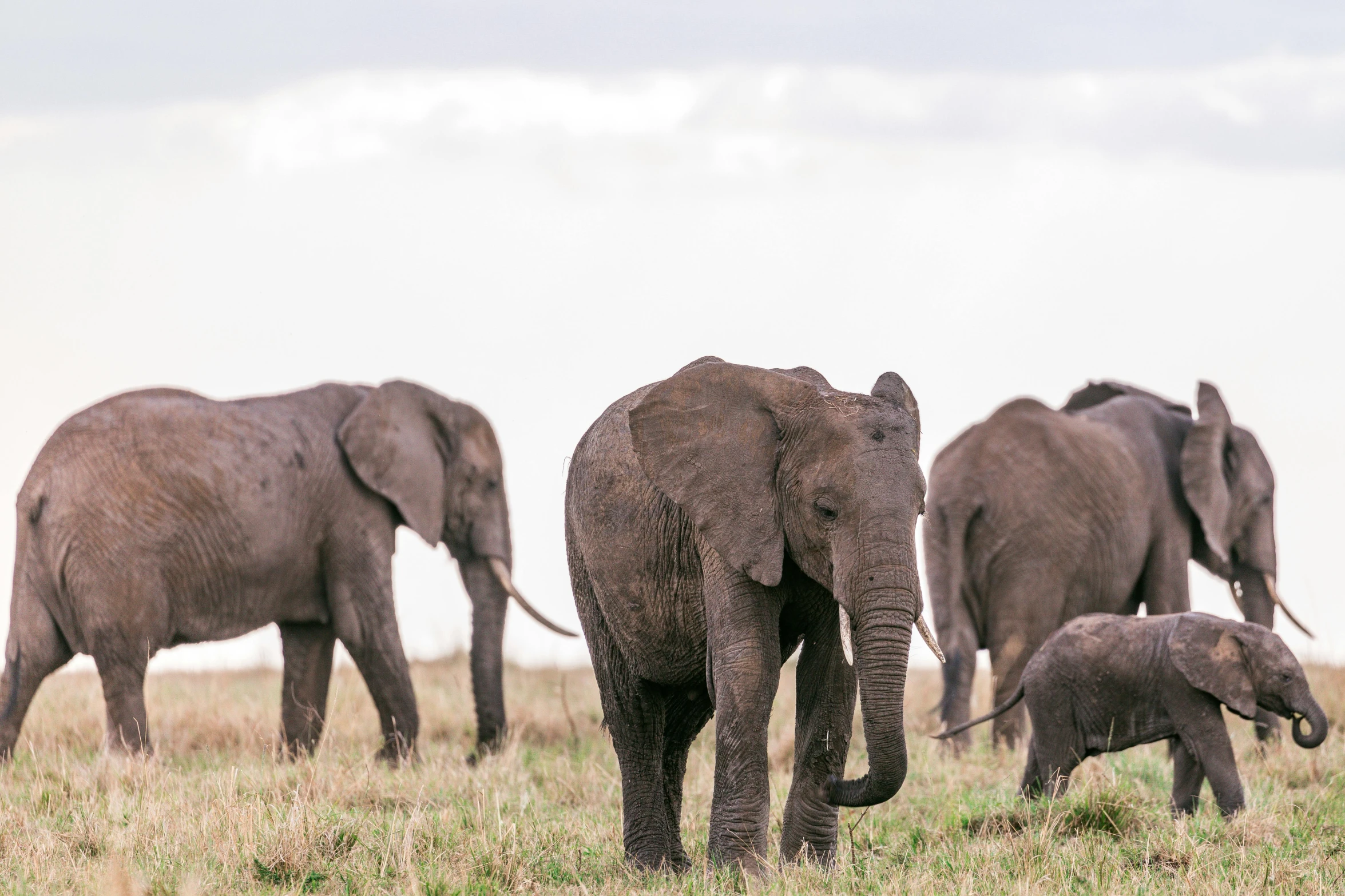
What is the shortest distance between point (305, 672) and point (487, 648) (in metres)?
1.30

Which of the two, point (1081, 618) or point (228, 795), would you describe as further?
point (1081, 618)

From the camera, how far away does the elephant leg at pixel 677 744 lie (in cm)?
780

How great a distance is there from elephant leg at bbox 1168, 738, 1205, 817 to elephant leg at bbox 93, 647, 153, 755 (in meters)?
6.07

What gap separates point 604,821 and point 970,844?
1859 mm

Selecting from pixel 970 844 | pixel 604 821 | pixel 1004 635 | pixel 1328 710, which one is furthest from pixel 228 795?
pixel 1328 710

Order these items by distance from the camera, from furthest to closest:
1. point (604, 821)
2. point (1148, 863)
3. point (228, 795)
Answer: point (604, 821) → point (228, 795) → point (1148, 863)

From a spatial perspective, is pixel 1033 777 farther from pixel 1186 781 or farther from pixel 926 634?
pixel 926 634

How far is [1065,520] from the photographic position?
1312 cm

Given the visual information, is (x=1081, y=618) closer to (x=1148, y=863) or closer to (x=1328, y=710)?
(x=1148, y=863)

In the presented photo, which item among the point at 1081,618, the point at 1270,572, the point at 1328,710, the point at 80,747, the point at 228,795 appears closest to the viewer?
the point at 228,795

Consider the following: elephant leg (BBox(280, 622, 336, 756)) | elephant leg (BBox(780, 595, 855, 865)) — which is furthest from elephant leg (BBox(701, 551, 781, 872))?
elephant leg (BBox(280, 622, 336, 756))

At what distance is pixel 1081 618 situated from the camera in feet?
32.2

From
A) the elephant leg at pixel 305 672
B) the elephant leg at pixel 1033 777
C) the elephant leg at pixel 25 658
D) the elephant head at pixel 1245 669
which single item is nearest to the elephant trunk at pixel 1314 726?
the elephant head at pixel 1245 669

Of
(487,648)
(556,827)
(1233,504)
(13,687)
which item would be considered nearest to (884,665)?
(556,827)
